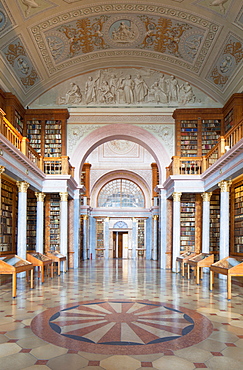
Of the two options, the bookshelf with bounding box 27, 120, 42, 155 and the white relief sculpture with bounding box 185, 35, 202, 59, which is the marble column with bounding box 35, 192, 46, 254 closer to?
the bookshelf with bounding box 27, 120, 42, 155

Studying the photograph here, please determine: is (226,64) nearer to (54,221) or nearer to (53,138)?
(53,138)

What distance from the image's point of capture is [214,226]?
53.9ft

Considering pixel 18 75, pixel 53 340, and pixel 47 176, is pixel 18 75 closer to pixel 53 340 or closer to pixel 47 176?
pixel 47 176

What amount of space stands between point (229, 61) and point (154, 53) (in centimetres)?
365

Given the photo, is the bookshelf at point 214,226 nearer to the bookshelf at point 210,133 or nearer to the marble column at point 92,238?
the bookshelf at point 210,133

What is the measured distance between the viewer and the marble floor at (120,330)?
3.90m

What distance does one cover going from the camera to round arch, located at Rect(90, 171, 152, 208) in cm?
2892

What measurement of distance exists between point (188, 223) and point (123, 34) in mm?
8889

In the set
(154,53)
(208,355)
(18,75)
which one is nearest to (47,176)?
(18,75)

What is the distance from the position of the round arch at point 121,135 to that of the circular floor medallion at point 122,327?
11.3m

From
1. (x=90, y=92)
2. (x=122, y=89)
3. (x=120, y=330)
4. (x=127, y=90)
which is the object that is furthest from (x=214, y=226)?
(x=120, y=330)

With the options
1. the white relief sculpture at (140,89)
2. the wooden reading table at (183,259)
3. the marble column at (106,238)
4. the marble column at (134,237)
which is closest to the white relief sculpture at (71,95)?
the white relief sculpture at (140,89)

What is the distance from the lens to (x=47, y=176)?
15.1 m

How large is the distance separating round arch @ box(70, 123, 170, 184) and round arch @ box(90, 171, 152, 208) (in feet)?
35.1
